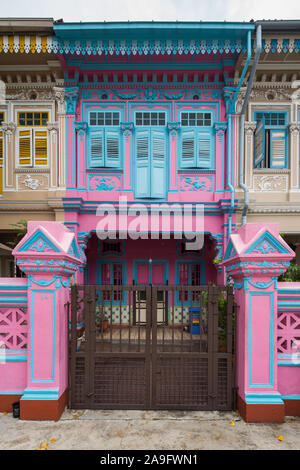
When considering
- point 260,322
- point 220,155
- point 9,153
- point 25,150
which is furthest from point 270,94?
point 9,153

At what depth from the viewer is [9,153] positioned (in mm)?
9133

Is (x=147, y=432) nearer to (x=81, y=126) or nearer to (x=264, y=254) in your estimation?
(x=264, y=254)

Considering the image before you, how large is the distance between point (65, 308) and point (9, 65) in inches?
322

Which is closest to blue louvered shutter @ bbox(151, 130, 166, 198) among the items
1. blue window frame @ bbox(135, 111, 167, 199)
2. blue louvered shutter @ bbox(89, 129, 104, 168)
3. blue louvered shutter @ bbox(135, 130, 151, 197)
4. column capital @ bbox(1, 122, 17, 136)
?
blue window frame @ bbox(135, 111, 167, 199)

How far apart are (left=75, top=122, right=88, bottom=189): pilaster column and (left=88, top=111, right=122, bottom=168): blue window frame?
0.16m

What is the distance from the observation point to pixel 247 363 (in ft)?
13.9

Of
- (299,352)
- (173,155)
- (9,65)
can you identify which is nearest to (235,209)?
(173,155)

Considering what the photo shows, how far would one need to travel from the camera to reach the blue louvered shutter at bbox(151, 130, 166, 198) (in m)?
8.86

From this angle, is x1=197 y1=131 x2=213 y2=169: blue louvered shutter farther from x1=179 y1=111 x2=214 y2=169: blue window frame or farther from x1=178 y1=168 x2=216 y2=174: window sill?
x1=178 y1=168 x2=216 y2=174: window sill

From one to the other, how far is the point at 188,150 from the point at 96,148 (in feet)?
9.31

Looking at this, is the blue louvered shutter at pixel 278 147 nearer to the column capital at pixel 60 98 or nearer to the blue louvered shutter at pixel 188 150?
the blue louvered shutter at pixel 188 150

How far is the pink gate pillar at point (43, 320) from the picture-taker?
417cm

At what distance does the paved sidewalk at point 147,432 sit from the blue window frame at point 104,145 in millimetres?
6650

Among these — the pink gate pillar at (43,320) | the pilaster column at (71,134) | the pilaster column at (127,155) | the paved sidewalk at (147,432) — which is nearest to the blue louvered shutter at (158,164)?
the pilaster column at (127,155)
